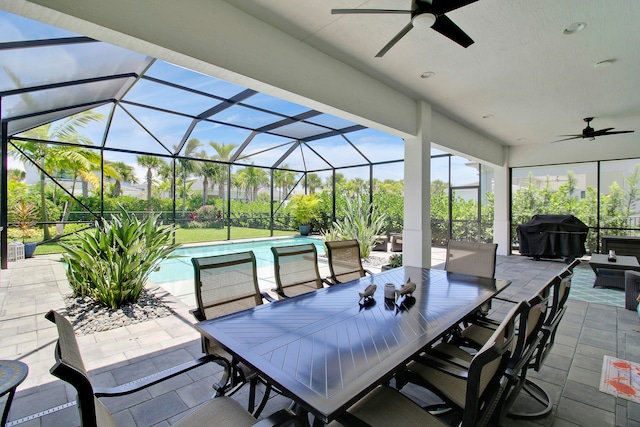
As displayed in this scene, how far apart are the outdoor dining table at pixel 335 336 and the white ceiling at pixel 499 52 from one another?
260 cm

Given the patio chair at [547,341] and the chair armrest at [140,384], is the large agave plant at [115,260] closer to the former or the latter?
the chair armrest at [140,384]

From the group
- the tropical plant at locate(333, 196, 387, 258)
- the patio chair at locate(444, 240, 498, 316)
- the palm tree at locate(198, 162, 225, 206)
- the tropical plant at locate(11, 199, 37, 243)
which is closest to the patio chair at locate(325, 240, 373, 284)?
the patio chair at locate(444, 240, 498, 316)

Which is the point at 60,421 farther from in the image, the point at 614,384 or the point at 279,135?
the point at 279,135

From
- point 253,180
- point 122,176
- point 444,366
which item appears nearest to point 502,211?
point 444,366

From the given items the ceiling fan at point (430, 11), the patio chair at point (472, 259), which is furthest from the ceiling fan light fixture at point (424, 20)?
the patio chair at point (472, 259)

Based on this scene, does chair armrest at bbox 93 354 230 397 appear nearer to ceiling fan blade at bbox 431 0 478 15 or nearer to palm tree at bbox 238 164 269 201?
ceiling fan blade at bbox 431 0 478 15

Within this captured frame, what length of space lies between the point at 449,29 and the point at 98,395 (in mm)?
3185

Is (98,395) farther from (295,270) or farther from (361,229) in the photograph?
(361,229)

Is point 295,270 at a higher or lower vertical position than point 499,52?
lower

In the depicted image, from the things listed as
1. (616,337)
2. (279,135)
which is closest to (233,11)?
(616,337)

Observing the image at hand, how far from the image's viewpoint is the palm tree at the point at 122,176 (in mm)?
13180

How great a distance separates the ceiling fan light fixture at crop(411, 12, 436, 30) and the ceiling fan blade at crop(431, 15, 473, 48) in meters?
0.11

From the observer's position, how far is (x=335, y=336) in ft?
5.51

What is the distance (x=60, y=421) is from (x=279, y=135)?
8.50 metres
